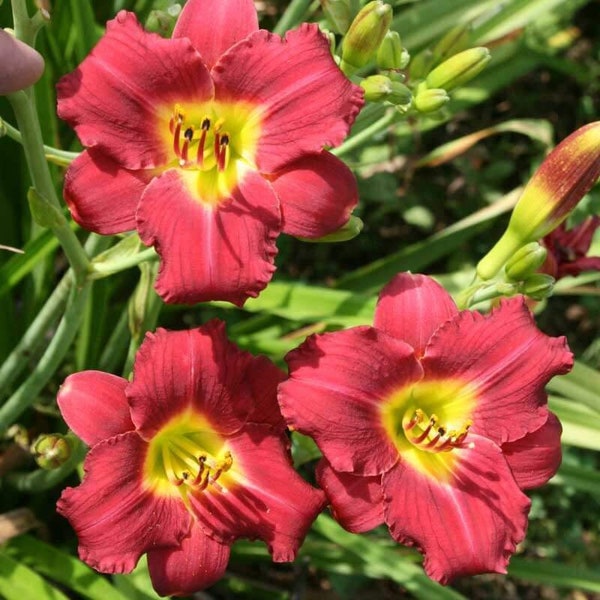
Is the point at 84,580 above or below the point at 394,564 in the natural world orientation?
above

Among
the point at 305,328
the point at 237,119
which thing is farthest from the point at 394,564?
the point at 237,119

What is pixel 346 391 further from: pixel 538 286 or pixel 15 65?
pixel 15 65

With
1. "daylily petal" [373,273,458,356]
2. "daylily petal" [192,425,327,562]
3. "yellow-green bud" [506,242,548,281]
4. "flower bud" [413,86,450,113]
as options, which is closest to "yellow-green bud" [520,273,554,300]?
"yellow-green bud" [506,242,548,281]

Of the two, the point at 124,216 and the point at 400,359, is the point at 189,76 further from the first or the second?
the point at 400,359

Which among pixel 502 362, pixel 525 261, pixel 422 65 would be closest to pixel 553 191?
pixel 525 261

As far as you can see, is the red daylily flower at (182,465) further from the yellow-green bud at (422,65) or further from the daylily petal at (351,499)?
the yellow-green bud at (422,65)

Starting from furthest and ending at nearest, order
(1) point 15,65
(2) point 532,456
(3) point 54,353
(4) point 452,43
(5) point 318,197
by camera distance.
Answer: (4) point 452,43 → (3) point 54,353 → (2) point 532,456 → (5) point 318,197 → (1) point 15,65

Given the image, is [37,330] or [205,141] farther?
[37,330]
